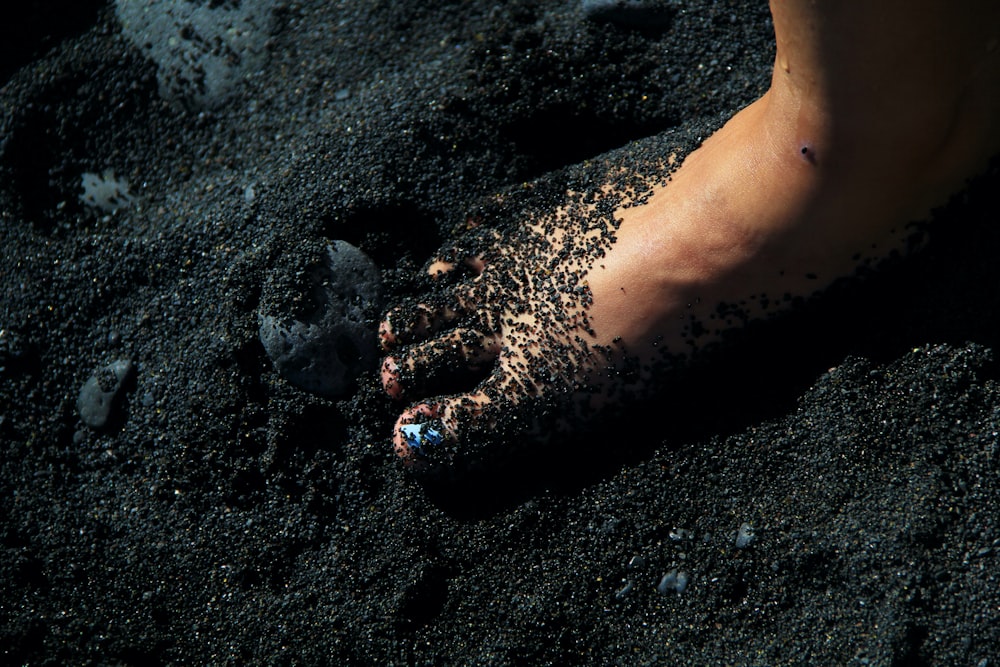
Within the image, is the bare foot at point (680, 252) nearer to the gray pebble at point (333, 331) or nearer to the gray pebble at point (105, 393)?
the gray pebble at point (333, 331)

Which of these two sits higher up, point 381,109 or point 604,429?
point 381,109

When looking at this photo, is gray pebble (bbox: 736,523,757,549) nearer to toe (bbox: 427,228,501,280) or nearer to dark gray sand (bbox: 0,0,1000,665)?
dark gray sand (bbox: 0,0,1000,665)

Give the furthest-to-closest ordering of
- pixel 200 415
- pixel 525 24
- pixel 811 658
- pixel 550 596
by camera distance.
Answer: pixel 525 24
pixel 200 415
pixel 550 596
pixel 811 658

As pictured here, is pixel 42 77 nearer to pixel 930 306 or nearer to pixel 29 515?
pixel 29 515

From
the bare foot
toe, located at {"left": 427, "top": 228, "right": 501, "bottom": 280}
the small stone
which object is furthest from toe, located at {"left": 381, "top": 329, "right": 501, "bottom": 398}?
the small stone

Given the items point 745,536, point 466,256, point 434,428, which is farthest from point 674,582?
point 466,256

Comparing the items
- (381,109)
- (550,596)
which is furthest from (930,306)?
(381,109)

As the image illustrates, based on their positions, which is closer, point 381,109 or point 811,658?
point 811,658
